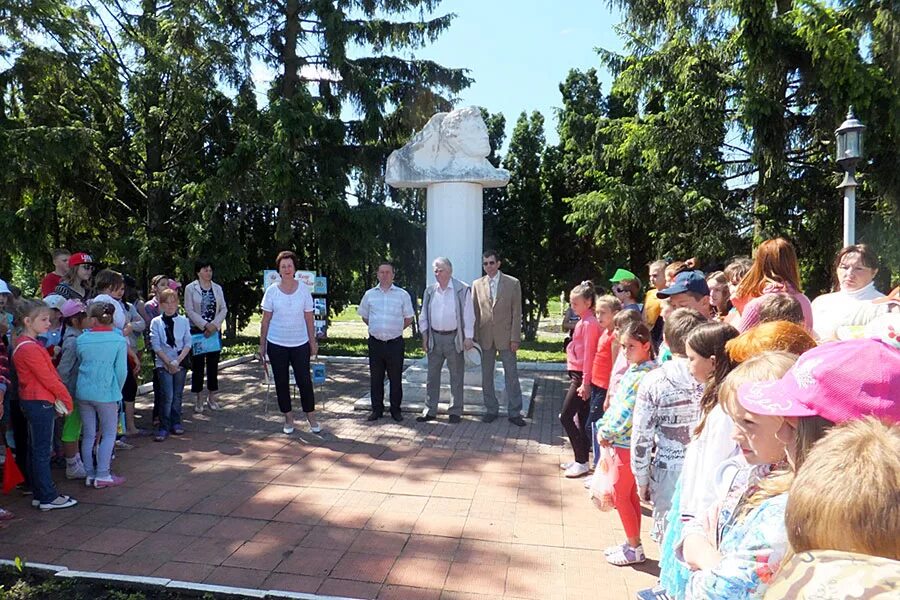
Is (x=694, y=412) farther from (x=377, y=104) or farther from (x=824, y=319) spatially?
(x=377, y=104)

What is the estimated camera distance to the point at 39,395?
3.92m

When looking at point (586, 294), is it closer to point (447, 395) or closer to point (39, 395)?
point (447, 395)

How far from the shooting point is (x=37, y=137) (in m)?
8.48

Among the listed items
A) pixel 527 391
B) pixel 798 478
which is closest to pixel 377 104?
pixel 527 391

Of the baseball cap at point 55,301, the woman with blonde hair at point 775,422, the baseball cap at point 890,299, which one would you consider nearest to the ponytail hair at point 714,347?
the woman with blonde hair at point 775,422

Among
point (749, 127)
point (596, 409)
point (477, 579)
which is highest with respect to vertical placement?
point (749, 127)

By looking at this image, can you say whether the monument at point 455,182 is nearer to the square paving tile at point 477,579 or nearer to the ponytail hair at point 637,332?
the square paving tile at point 477,579

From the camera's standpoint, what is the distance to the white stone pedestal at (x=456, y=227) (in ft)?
25.0

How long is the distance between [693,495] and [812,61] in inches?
422

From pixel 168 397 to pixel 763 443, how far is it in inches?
220

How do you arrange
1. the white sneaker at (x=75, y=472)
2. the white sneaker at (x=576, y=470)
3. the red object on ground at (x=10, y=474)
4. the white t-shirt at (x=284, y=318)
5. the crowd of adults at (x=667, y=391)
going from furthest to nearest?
1. the white t-shirt at (x=284, y=318)
2. the white sneaker at (x=576, y=470)
3. the white sneaker at (x=75, y=472)
4. the red object on ground at (x=10, y=474)
5. the crowd of adults at (x=667, y=391)

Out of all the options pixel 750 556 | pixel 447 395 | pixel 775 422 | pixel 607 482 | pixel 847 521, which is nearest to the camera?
pixel 847 521

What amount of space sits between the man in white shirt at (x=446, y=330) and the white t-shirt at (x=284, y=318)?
4.41 feet

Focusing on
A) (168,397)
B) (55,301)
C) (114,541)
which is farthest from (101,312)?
(114,541)
